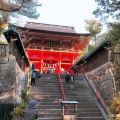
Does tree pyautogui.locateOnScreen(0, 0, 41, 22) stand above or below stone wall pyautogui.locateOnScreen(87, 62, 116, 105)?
above

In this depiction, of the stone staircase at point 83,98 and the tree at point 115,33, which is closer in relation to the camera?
the tree at point 115,33

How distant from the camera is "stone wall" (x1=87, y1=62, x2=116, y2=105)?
9.67 meters

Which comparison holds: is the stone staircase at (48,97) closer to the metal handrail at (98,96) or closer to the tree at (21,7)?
the metal handrail at (98,96)

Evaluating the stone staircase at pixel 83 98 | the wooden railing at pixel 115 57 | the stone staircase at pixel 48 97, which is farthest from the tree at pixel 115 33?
the stone staircase at pixel 48 97

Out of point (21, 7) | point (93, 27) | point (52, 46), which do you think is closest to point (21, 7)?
point (21, 7)

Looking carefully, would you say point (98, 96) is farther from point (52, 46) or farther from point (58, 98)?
point (52, 46)

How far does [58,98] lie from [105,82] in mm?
2751

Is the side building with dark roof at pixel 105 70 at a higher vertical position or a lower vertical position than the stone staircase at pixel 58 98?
higher

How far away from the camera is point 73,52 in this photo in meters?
26.1

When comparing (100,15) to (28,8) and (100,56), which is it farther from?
(28,8)

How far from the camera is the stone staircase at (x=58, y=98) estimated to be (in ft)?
30.0

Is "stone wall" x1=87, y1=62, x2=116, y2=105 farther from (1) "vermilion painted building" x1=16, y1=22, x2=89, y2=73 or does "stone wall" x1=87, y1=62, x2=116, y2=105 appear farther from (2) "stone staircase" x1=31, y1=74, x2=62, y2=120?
(1) "vermilion painted building" x1=16, y1=22, x2=89, y2=73

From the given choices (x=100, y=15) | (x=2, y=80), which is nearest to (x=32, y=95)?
(x=2, y=80)

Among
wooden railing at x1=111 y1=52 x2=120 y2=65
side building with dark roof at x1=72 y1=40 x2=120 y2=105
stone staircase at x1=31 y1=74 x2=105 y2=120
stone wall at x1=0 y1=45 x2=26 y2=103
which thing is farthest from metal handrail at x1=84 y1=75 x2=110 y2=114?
stone wall at x1=0 y1=45 x2=26 y2=103
